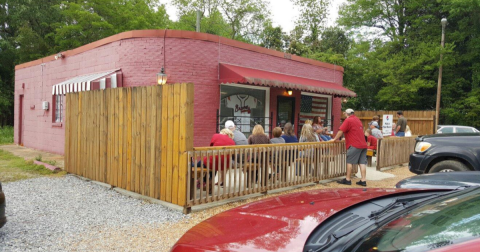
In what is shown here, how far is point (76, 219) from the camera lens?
502 cm

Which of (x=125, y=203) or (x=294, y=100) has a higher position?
(x=294, y=100)

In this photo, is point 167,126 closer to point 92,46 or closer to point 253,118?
point 253,118

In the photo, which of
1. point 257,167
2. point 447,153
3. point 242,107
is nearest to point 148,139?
point 257,167

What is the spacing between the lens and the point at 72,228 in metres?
4.65

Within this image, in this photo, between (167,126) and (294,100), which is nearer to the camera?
(167,126)

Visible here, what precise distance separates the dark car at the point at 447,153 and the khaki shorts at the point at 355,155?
1.04m

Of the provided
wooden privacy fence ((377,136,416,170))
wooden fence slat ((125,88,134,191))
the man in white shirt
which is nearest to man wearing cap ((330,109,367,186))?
wooden privacy fence ((377,136,416,170))

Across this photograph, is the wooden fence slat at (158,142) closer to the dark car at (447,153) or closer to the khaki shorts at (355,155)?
the khaki shorts at (355,155)

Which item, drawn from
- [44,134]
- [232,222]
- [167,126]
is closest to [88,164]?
[167,126]

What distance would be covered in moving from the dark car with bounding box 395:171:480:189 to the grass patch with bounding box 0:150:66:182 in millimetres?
7768

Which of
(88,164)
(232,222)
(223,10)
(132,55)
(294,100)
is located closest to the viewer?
(232,222)

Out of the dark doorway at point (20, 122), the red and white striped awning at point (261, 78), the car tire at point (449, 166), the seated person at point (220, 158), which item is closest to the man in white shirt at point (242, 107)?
the red and white striped awning at point (261, 78)

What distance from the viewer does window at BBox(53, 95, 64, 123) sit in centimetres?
1268

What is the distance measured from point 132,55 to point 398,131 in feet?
35.0
